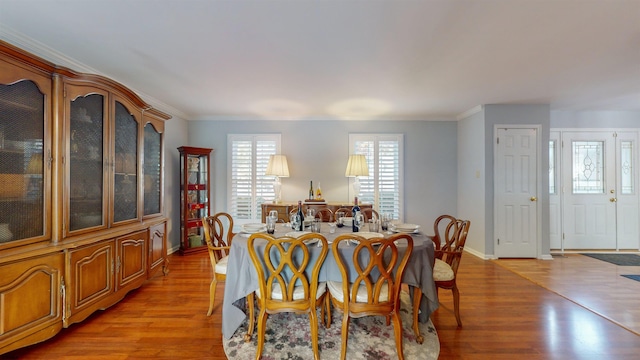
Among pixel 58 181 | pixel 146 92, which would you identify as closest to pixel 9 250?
pixel 58 181

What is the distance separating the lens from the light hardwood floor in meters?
1.99

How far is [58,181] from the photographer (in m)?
2.09

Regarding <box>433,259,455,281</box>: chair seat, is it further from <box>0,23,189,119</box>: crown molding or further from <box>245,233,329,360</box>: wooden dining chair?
<box>0,23,189,119</box>: crown molding

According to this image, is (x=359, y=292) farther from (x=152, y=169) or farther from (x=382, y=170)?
(x=382, y=170)

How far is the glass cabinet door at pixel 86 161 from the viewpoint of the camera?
7.38 feet

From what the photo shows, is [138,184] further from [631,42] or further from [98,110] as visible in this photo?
[631,42]

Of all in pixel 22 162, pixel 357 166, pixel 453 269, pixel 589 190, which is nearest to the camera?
pixel 22 162

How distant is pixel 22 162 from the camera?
1.94 meters

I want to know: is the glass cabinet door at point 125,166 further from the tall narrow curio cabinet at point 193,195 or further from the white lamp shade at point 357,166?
the white lamp shade at point 357,166

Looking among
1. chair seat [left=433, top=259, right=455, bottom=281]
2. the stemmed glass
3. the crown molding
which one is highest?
the crown molding

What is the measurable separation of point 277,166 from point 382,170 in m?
2.02

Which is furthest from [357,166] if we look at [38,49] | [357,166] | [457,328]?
[38,49]

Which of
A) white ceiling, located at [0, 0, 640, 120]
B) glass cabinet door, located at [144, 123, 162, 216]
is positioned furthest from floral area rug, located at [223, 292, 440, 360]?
white ceiling, located at [0, 0, 640, 120]

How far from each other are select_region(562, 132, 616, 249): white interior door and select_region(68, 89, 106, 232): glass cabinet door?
6.88m
